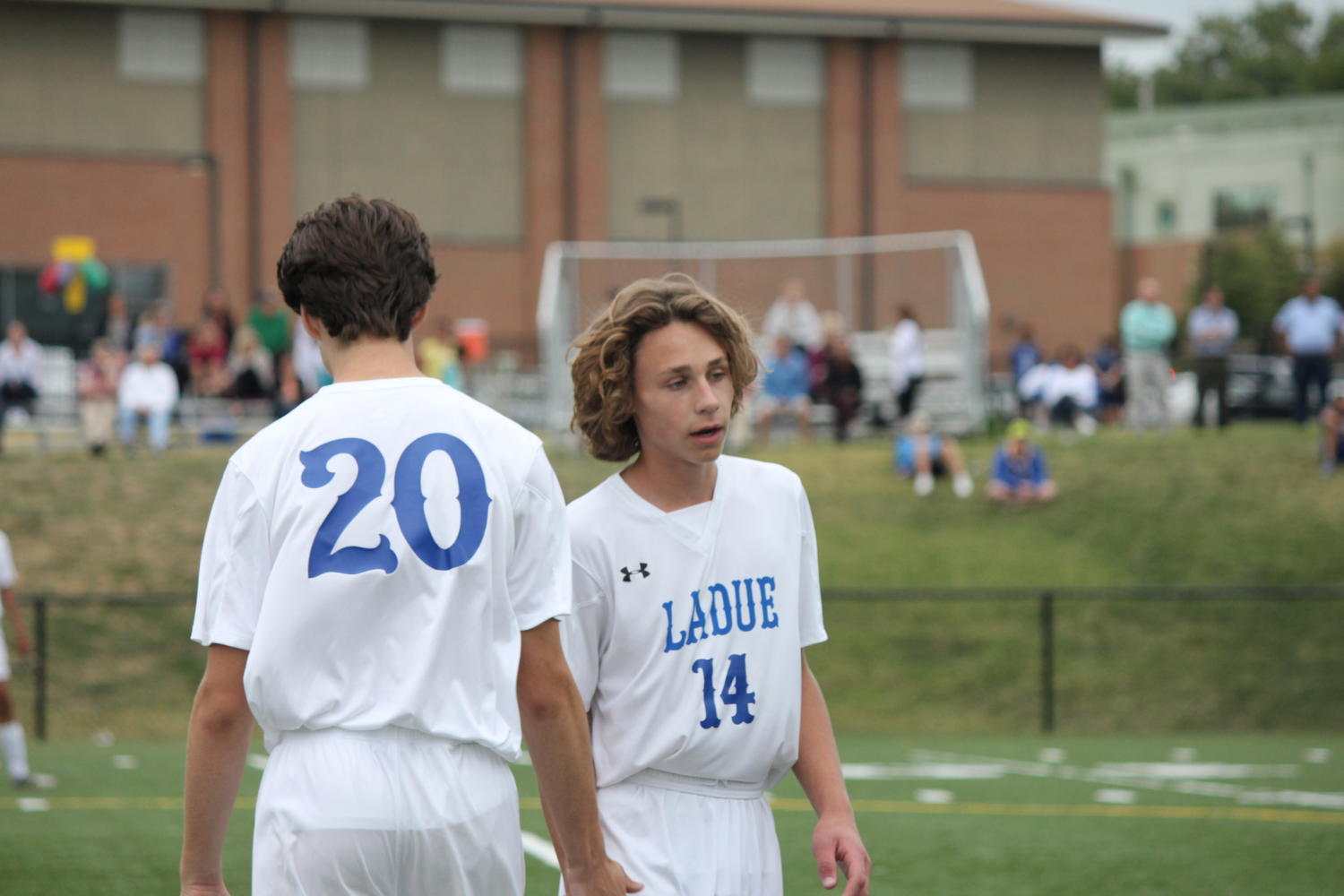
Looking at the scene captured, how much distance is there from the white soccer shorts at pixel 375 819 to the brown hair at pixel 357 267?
73cm

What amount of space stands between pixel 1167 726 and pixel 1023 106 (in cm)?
2817

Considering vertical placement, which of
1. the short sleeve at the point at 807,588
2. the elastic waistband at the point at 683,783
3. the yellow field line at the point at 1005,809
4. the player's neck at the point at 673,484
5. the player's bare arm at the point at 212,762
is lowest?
the yellow field line at the point at 1005,809

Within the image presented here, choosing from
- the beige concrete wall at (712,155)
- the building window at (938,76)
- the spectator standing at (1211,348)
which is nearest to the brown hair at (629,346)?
the spectator standing at (1211,348)

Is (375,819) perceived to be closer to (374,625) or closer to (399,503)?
(374,625)

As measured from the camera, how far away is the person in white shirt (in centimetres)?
2212

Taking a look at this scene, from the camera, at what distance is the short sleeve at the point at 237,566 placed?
10.2ft

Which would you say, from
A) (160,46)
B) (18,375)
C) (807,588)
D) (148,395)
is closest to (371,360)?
(807,588)

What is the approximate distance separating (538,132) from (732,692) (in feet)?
119

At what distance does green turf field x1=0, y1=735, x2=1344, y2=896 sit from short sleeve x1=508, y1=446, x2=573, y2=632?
482 centimetres

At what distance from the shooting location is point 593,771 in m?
3.30

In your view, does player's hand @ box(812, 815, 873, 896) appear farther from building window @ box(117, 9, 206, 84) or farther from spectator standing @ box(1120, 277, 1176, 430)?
building window @ box(117, 9, 206, 84)

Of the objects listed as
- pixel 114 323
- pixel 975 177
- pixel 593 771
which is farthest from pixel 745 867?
pixel 975 177

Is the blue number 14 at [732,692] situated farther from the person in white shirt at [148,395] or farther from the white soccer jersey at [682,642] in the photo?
the person in white shirt at [148,395]

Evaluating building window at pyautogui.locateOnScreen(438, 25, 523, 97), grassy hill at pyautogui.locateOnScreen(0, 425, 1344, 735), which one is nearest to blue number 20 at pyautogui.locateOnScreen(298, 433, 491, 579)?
grassy hill at pyautogui.locateOnScreen(0, 425, 1344, 735)
